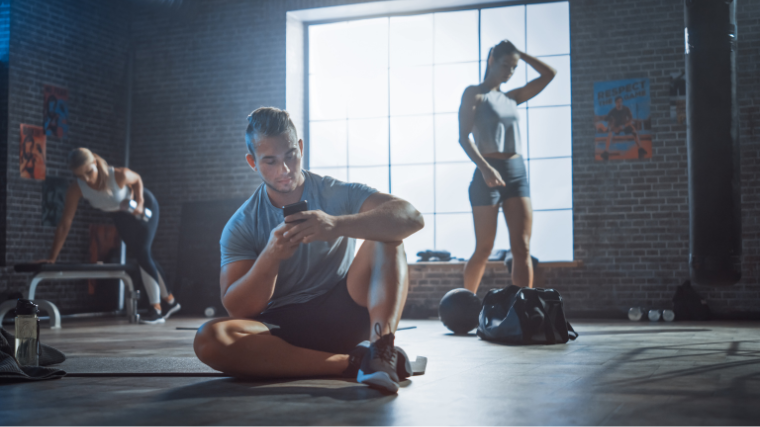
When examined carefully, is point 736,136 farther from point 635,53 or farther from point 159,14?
point 159,14

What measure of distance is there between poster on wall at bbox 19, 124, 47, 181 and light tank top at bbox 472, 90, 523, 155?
4.42 metres

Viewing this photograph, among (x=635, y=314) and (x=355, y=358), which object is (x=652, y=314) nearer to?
(x=635, y=314)

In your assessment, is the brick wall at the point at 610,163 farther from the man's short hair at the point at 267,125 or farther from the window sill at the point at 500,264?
the man's short hair at the point at 267,125

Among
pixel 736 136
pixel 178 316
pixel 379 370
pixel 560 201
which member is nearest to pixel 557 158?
pixel 560 201

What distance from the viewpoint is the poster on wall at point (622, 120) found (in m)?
6.43

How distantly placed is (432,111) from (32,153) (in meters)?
3.88

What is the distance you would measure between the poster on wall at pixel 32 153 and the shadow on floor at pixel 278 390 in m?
5.30

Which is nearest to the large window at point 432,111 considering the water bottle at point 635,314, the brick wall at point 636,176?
the brick wall at point 636,176

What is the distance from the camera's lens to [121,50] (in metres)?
8.06

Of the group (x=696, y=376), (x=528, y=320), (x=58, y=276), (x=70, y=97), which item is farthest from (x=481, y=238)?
(x=70, y=97)

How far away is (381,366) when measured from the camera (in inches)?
82.8

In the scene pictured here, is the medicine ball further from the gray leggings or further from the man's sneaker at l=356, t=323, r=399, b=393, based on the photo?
the gray leggings

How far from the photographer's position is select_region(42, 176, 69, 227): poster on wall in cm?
700

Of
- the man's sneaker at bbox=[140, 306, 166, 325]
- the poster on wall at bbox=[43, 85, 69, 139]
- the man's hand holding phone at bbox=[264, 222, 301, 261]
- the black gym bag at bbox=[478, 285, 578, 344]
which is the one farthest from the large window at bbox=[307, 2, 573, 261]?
the man's hand holding phone at bbox=[264, 222, 301, 261]
